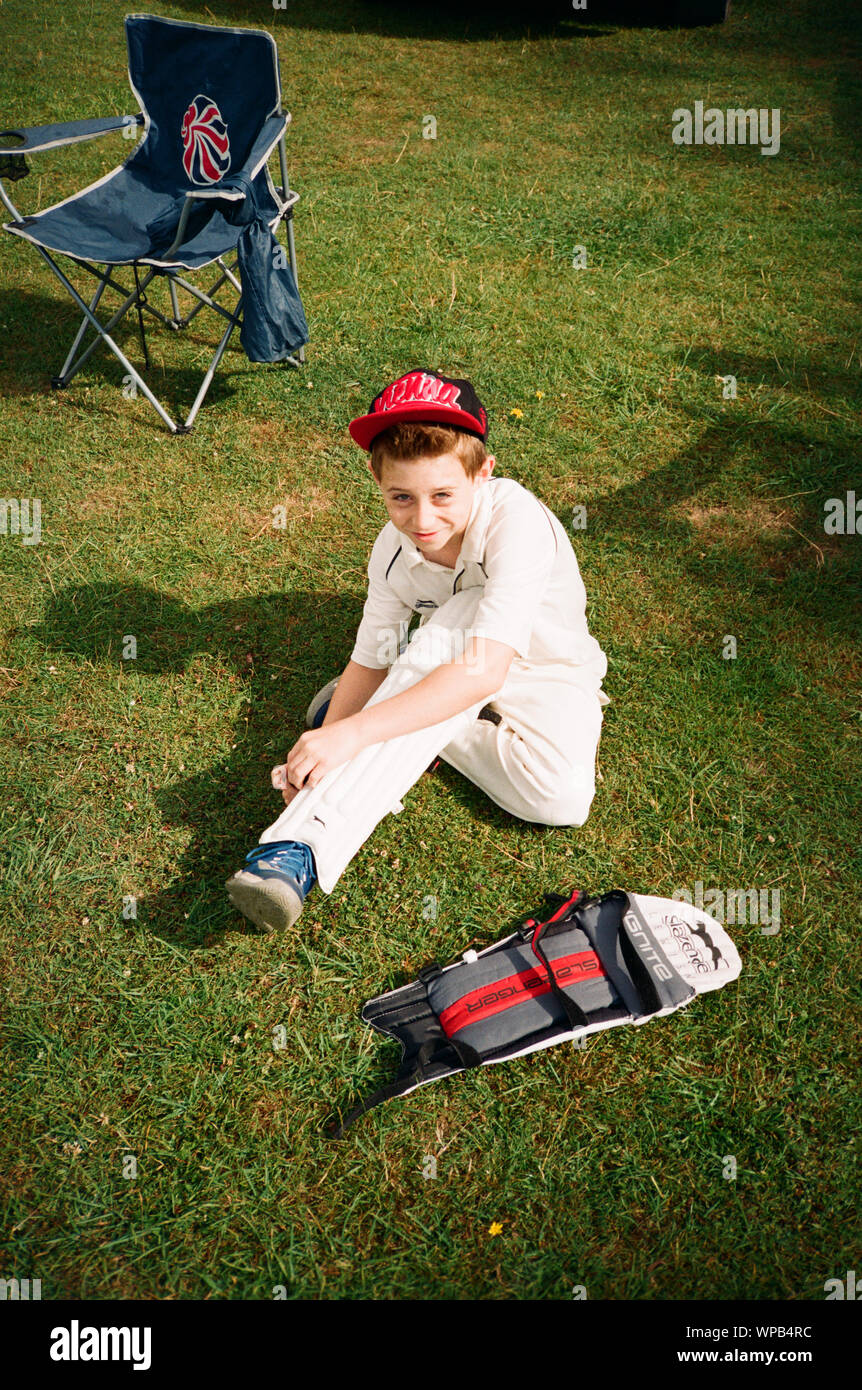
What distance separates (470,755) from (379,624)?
502 mm

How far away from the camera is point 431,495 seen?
2346 millimetres

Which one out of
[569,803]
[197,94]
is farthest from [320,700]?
[197,94]

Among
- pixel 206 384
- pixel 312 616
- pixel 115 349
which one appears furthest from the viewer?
pixel 206 384

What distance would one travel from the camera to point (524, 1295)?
2.03 m

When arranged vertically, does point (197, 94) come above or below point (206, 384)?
above

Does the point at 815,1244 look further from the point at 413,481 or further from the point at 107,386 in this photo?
the point at 107,386

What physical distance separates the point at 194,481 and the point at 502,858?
237 centimetres

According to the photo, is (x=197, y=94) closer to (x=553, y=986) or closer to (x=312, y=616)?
(x=312, y=616)

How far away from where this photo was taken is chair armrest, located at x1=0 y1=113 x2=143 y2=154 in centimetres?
418

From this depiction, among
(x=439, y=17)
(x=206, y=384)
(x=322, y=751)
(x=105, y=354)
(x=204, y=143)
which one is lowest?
(x=322, y=751)

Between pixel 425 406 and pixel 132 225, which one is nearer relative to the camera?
pixel 425 406

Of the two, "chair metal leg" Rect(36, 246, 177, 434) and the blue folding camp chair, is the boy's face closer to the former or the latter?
the blue folding camp chair

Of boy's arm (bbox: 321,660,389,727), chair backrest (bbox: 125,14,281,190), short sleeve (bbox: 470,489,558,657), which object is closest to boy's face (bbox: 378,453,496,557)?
short sleeve (bbox: 470,489,558,657)
